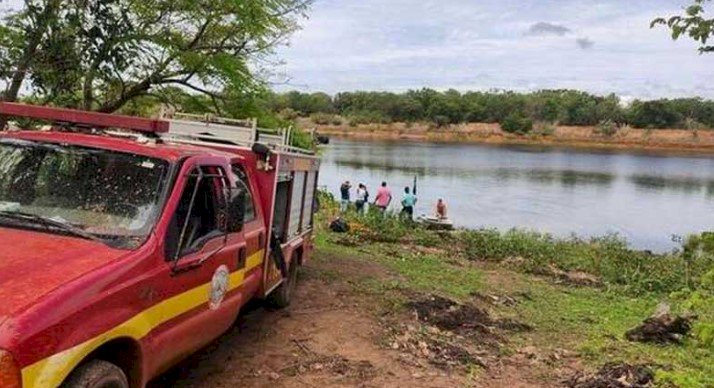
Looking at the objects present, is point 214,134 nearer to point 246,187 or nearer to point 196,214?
point 246,187

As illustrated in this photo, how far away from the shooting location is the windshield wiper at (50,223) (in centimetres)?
427

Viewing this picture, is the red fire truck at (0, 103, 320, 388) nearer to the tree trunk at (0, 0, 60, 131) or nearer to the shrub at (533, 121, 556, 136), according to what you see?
the tree trunk at (0, 0, 60, 131)

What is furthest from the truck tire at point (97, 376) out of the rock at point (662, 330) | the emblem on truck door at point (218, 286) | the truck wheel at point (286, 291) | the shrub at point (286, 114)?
the shrub at point (286, 114)

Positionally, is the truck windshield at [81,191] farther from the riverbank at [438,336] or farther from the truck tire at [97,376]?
the riverbank at [438,336]

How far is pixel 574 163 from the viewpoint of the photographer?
266ft

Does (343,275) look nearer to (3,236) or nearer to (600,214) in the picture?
(3,236)

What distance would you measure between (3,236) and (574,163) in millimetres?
80977

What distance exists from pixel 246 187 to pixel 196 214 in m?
1.58

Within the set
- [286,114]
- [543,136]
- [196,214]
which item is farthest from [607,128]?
[196,214]

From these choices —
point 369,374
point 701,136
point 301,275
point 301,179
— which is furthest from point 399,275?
point 701,136

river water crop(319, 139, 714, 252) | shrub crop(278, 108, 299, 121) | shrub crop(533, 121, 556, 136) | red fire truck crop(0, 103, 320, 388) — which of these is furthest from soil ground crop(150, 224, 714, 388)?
shrub crop(533, 121, 556, 136)

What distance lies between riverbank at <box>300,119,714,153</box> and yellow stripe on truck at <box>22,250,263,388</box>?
10531 centimetres

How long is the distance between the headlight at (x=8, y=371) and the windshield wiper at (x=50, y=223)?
3.82 feet

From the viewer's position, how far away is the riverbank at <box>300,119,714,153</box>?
11275 centimetres
